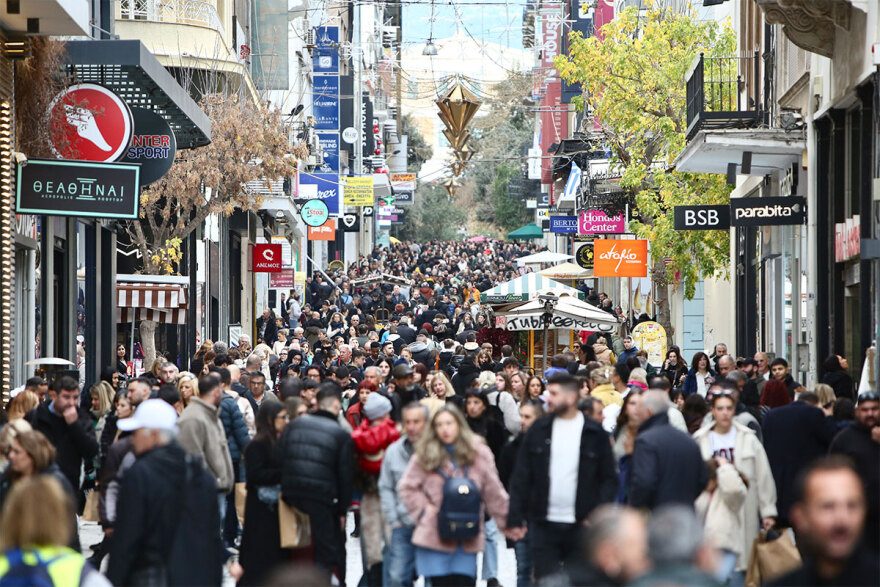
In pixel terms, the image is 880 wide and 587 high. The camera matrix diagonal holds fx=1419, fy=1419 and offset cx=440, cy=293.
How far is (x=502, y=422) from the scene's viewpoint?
43.0 feet

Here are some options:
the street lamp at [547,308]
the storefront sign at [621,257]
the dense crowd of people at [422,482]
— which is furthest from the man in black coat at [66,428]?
the storefront sign at [621,257]

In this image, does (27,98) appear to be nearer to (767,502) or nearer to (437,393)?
(437,393)

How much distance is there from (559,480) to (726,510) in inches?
46.3

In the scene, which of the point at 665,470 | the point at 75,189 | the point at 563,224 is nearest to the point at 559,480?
the point at 665,470

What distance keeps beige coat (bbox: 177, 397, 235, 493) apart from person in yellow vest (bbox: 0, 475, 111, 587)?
4568 millimetres

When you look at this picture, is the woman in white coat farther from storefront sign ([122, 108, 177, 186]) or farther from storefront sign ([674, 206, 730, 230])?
storefront sign ([674, 206, 730, 230])

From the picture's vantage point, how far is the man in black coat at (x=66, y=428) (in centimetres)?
1093

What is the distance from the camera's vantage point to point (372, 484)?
9.94 metres

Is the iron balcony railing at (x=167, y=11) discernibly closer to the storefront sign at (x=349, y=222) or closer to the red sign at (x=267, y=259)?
the red sign at (x=267, y=259)

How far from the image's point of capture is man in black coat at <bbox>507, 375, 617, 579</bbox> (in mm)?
8969

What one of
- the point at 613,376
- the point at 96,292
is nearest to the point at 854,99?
the point at 613,376

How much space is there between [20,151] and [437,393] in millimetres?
5820

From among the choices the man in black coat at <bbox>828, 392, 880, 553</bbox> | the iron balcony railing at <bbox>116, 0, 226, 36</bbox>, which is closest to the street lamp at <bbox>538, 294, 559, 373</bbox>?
the iron balcony railing at <bbox>116, 0, 226, 36</bbox>

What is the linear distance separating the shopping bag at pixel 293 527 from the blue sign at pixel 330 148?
4444 cm
